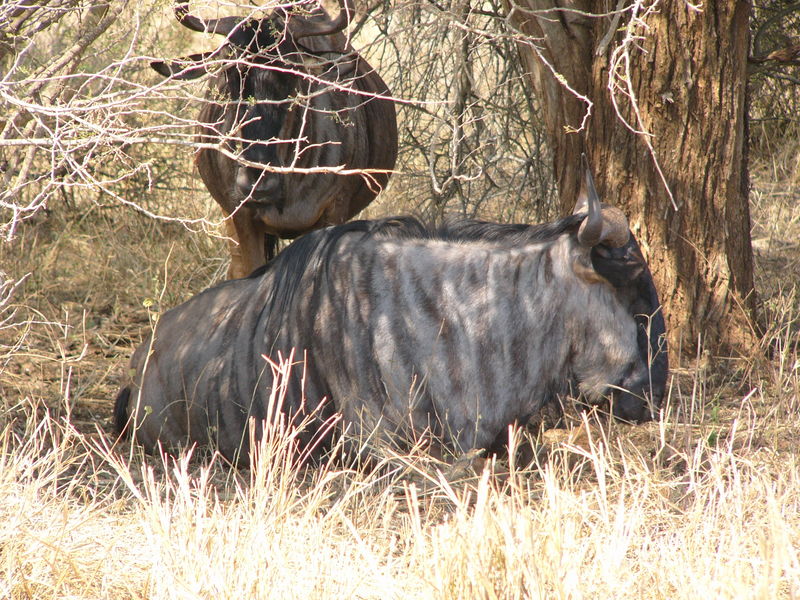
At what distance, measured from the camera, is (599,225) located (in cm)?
308

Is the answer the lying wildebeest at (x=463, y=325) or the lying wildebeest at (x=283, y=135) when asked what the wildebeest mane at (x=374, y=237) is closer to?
the lying wildebeest at (x=463, y=325)

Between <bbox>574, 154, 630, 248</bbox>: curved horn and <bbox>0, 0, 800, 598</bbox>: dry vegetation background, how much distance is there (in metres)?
0.59

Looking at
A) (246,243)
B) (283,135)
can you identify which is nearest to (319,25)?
(283,135)

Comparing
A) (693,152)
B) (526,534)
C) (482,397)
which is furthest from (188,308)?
(526,534)

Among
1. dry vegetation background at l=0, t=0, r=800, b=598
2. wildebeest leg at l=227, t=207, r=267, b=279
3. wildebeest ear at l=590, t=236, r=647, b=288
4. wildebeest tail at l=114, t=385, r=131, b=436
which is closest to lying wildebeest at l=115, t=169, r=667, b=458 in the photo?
wildebeest ear at l=590, t=236, r=647, b=288

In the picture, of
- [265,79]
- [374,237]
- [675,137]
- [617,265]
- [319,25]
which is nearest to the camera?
[617,265]

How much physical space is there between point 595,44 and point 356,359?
5.51ft

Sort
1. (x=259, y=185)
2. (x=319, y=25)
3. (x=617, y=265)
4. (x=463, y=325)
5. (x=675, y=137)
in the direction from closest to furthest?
(x=617, y=265)
(x=463, y=325)
(x=675, y=137)
(x=259, y=185)
(x=319, y=25)

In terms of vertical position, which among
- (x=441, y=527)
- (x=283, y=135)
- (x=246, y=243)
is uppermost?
(x=283, y=135)

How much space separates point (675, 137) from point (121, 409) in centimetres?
251

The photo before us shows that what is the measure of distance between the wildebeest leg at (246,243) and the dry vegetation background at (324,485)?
0.57m

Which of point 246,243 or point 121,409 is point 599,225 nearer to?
point 121,409

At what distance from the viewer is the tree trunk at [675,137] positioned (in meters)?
3.92

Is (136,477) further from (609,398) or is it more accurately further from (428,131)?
(428,131)
